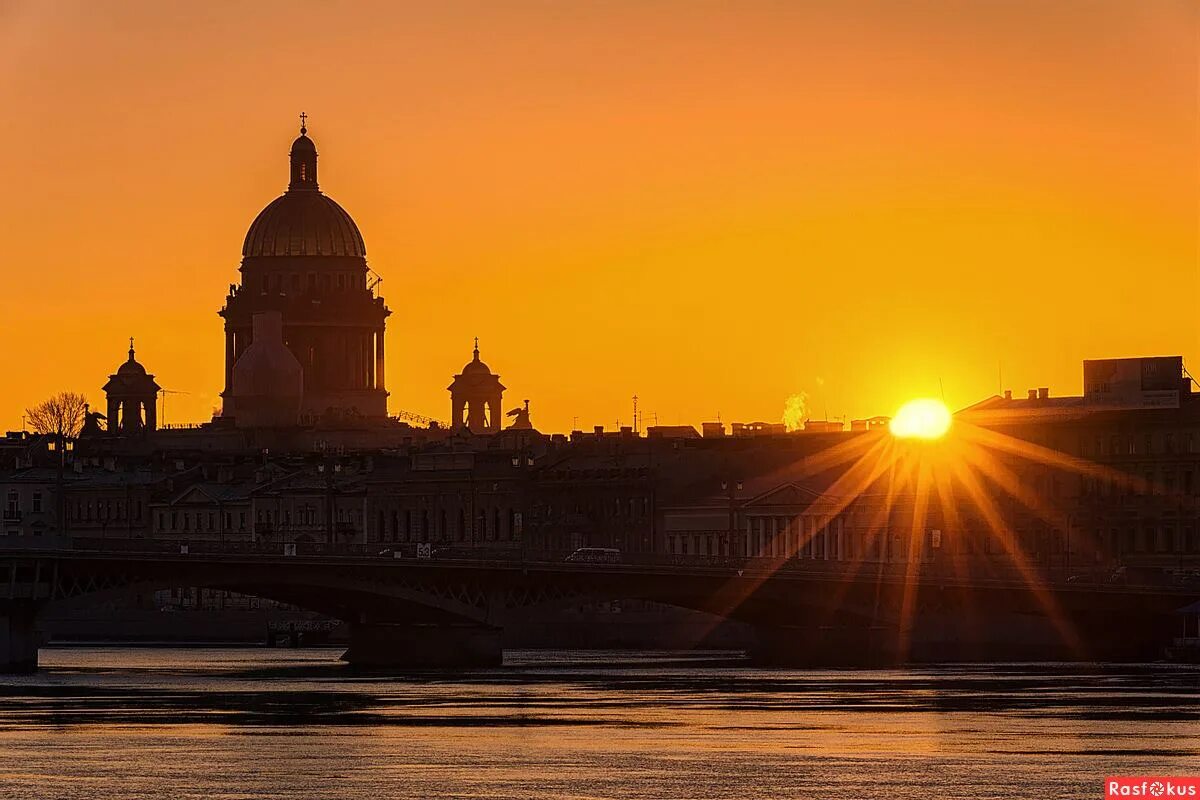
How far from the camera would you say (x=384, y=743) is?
288 ft

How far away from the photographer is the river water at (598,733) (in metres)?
77.0

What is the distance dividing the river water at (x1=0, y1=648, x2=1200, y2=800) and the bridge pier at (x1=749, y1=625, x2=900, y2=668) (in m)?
11.1

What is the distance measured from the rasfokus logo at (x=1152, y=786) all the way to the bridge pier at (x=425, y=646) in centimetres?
6144

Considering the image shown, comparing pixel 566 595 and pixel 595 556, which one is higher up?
pixel 595 556

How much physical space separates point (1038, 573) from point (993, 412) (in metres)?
23.3

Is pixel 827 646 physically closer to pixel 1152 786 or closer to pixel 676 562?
pixel 676 562

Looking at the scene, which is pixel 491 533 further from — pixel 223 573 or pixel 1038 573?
pixel 223 573

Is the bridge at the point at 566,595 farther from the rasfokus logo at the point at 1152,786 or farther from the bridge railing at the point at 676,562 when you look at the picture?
the rasfokus logo at the point at 1152,786

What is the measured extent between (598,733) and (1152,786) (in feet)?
65.3

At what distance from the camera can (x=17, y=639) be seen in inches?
5123

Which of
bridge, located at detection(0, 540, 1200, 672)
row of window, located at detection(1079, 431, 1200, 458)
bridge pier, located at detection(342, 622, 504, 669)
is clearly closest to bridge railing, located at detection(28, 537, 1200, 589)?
bridge, located at detection(0, 540, 1200, 672)

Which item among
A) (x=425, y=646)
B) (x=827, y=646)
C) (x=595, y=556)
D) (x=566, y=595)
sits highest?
(x=595, y=556)

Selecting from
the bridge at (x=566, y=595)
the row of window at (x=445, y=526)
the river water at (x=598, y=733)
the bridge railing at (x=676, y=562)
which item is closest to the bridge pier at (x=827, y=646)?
the bridge at (x=566, y=595)

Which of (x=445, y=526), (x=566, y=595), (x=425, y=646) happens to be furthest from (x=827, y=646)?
(x=445, y=526)
